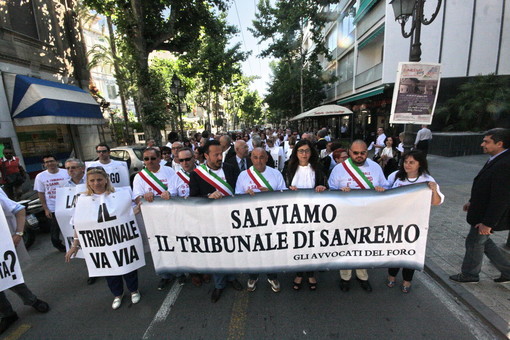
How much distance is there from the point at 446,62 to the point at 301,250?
16775 millimetres

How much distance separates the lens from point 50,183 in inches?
173

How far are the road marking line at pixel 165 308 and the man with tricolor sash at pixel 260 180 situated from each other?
3.41ft

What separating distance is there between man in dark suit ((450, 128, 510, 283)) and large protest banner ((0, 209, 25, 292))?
541 cm

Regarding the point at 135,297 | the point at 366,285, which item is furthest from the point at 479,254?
the point at 135,297

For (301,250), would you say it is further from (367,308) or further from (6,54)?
(6,54)

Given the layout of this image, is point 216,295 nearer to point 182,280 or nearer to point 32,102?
point 182,280

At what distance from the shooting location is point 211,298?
329 centimetres

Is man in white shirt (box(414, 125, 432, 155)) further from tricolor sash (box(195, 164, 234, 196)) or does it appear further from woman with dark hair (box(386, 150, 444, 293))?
tricolor sash (box(195, 164, 234, 196))

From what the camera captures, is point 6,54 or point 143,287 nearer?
point 143,287

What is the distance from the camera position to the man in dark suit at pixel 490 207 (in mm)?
2727

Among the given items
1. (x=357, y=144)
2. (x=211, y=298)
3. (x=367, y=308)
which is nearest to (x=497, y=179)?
(x=357, y=144)

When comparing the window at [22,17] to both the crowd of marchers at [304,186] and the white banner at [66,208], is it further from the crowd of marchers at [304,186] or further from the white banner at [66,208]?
the crowd of marchers at [304,186]

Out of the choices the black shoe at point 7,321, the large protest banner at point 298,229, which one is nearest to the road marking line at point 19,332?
the black shoe at point 7,321

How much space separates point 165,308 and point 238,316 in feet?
3.15
